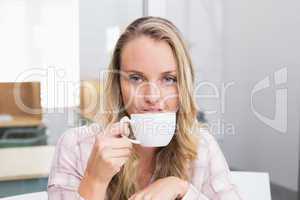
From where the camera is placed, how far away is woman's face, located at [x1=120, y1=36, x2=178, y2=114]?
77cm

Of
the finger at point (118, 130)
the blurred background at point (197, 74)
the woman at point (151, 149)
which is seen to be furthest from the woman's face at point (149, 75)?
the blurred background at point (197, 74)

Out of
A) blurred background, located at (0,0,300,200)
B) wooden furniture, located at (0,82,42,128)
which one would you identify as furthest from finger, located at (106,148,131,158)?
wooden furniture, located at (0,82,42,128)

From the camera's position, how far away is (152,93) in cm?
76

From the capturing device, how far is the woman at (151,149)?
0.77 meters

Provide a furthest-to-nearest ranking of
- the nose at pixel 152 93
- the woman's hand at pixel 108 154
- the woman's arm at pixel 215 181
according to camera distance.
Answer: the woman's arm at pixel 215 181, the nose at pixel 152 93, the woman's hand at pixel 108 154

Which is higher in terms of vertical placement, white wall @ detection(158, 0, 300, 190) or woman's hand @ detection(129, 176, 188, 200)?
white wall @ detection(158, 0, 300, 190)

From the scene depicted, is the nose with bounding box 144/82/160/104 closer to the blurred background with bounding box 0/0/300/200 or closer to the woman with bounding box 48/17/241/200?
the woman with bounding box 48/17/241/200

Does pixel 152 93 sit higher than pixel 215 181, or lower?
higher

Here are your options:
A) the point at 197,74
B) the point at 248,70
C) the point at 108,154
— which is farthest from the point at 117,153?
the point at 248,70

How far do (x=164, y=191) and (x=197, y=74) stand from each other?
0.82 m

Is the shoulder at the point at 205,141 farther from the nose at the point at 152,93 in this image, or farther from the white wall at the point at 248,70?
the white wall at the point at 248,70

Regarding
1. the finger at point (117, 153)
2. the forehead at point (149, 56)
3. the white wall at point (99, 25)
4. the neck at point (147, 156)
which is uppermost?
the white wall at point (99, 25)

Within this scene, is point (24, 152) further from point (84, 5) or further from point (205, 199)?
point (205, 199)

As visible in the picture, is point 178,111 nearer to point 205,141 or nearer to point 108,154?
point 205,141
